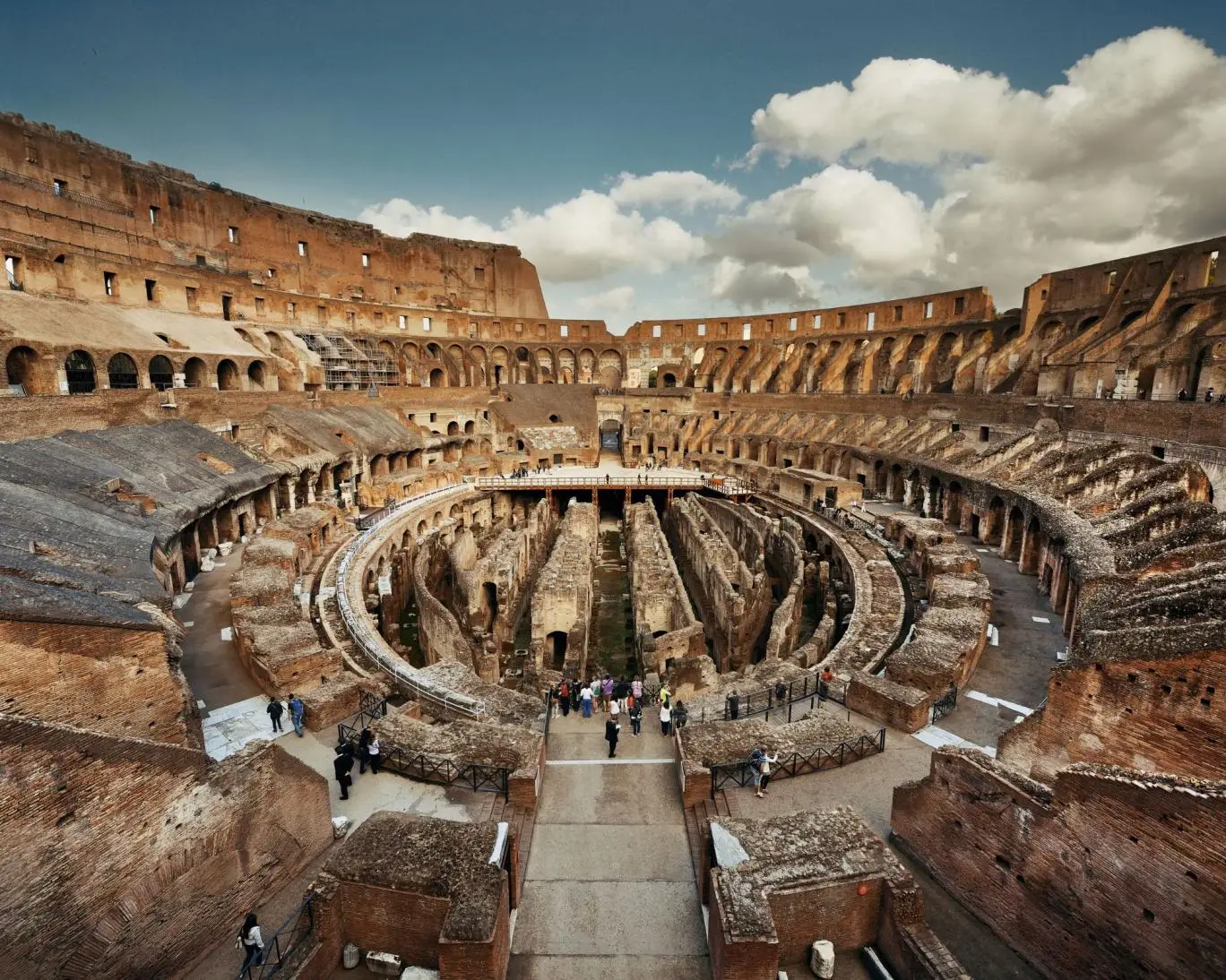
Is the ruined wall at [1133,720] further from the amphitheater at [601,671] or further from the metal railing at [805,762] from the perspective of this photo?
the metal railing at [805,762]

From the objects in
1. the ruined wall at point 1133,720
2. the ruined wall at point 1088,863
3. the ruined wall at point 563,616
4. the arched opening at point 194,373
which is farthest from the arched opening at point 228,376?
the ruined wall at point 1133,720

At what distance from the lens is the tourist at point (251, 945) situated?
5.25m

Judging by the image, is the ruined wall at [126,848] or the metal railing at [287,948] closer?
the ruined wall at [126,848]

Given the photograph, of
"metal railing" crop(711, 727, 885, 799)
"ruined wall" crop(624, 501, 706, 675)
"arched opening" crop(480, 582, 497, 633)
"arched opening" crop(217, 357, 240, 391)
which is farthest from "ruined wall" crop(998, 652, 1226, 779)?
"arched opening" crop(217, 357, 240, 391)

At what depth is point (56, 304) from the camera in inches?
886

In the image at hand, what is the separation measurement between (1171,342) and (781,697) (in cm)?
2170

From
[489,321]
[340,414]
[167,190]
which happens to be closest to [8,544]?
[340,414]

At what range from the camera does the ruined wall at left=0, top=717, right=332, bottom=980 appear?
4.82 meters

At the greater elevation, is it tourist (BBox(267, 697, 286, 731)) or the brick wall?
the brick wall

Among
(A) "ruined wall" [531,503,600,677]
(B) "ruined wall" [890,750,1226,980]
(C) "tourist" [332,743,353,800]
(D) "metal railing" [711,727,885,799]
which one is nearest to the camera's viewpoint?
(B) "ruined wall" [890,750,1226,980]

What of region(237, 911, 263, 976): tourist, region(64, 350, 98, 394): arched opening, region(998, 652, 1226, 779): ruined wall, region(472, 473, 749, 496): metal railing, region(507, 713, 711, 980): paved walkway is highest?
region(64, 350, 98, 394): arched opening

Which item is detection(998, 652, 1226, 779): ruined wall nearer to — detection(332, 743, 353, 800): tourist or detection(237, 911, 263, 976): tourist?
detection(237, 911, 263, 976): tourist

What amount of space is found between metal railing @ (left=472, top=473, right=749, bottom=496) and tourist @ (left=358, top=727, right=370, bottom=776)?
23243mm

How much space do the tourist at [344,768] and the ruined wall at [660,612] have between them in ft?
21.3
